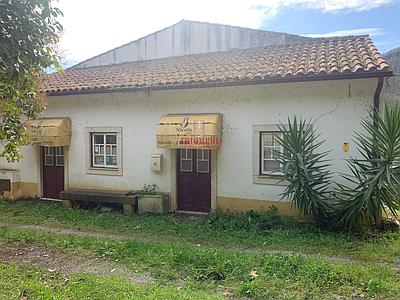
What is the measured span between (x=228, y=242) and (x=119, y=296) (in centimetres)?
386

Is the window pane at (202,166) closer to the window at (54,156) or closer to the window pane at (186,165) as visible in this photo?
the window pane at (186,165)

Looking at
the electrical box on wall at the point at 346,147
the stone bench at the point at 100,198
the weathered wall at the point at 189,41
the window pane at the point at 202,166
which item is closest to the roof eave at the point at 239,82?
the electrical box on wall at the point at 346,147

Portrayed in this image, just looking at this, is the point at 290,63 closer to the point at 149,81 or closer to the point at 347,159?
the point at 347,159

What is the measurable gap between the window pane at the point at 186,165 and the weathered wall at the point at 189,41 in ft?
26.6

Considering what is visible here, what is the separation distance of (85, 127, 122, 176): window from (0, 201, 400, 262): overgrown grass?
175 cm

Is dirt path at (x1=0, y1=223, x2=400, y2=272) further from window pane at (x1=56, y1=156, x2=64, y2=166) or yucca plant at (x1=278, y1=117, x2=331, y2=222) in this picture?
window pane at (x1=56, y1=156, x2=64, y2=166)

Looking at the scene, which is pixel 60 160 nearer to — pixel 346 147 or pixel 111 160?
pixel 111 160

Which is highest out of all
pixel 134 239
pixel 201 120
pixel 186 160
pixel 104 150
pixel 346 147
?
pixel 201 120

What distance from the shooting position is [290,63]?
11.3m

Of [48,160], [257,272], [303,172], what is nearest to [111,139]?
[48,160]

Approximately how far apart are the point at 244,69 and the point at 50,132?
24.4 ft

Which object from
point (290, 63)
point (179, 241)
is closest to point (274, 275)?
point (179, 241)

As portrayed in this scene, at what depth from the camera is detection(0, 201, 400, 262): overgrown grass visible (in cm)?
797

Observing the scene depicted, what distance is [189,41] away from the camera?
1861cm
